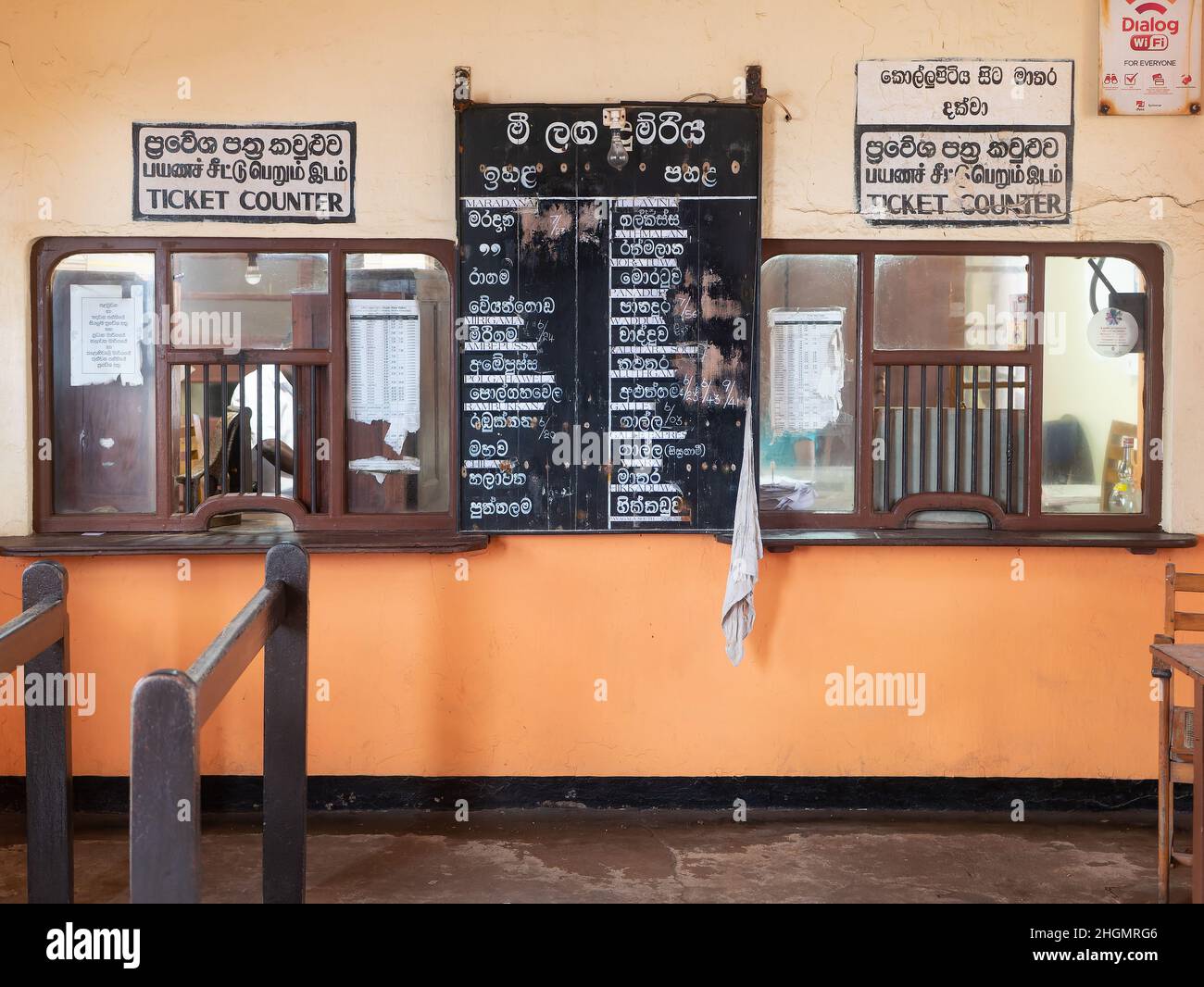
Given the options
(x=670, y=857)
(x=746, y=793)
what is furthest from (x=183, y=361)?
(x=746, y=793)

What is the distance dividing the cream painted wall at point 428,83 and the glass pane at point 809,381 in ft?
0.82

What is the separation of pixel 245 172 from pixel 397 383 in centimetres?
100

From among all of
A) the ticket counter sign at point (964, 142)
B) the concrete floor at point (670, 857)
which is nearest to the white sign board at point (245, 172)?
the ticket counter sign at point (964, 142)

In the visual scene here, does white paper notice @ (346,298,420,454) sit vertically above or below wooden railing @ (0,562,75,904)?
above

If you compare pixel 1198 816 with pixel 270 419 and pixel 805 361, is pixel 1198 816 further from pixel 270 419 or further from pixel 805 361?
pixel 270 419

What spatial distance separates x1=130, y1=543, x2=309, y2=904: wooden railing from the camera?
6.15ft

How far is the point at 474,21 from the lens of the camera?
13.0ft

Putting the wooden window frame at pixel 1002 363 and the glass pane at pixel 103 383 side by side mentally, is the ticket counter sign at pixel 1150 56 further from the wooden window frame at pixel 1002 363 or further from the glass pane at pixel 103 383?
the glass pane at pixel 103 383

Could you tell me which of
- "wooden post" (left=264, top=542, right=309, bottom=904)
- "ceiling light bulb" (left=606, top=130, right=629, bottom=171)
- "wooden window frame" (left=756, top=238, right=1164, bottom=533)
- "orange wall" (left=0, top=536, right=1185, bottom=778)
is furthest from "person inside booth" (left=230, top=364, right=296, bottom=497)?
"wooden window frame" (left=756, top=238, right=1164, bottom=533)

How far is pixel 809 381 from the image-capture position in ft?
13.7

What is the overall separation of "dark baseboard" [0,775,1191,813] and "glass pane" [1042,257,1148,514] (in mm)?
1139

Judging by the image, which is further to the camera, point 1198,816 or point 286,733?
point 286,733

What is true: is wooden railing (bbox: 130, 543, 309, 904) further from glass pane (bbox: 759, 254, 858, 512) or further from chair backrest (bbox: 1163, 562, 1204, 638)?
chair backrest (bbox: 1163, 562, 1204, 638)

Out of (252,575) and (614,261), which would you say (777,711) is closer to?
(614,261)
